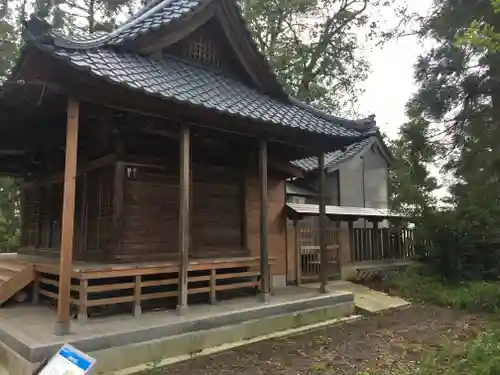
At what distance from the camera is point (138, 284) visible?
5773 millimetres

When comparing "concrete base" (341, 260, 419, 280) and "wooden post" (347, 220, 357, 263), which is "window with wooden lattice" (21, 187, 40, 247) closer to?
"concrete base" (341, 260, 419, 280)

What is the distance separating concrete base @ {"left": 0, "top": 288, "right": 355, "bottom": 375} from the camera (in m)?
4.54

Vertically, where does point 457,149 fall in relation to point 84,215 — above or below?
above

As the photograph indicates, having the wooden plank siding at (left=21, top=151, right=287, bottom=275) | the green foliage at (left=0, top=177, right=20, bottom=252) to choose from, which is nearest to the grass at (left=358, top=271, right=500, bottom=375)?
the wooden plank siding at (left=21, top=151, right=287, bottom=275)

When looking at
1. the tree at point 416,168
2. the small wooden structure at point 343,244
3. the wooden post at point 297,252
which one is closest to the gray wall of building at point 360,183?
the small wooden structure at point 343,244

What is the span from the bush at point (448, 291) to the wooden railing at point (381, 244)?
4.40 ft

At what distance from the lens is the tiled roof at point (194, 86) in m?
4.87

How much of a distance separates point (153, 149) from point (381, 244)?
834 centimetres

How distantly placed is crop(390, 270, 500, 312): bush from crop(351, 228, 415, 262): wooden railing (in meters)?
1.34

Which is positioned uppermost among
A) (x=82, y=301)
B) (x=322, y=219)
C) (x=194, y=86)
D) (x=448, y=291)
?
(x=194, y=86)

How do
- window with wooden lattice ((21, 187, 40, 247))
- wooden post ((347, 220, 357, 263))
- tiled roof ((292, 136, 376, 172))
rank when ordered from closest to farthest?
window with wooden lattice ((21, 187, 40, 247))
wooden post ((347, 220, 357, 263))
tiled roof ((292, 136, 376, 172))

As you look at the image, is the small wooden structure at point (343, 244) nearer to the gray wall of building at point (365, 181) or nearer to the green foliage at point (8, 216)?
the gray wall of building at point (365, 181)

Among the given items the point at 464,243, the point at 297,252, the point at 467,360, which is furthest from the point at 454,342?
the point at 464,243

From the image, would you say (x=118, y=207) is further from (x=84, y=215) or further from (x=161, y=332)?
(x=161, y=332)
